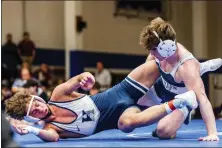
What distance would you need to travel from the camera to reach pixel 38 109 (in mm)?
3973

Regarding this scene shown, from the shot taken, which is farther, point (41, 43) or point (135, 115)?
point (41, 43)

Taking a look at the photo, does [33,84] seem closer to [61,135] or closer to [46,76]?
[46,76]

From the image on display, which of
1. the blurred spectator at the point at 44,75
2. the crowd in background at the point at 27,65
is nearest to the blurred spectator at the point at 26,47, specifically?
the crowd in background at the point at 27,65

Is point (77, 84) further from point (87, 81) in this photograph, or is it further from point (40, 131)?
point (40, 131)

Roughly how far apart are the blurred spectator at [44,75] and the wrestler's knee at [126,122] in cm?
725

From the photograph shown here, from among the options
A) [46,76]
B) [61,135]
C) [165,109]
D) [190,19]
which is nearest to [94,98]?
[61,135]

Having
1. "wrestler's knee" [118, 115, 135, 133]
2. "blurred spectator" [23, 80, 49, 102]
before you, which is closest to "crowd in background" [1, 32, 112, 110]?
"blurred spectator" [23, 80, 49, 102]

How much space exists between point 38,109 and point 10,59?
7918 mm

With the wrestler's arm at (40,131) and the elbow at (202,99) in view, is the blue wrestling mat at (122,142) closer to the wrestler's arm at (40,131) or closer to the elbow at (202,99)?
the wrestler's arm at (40,131)

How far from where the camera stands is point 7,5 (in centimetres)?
1250

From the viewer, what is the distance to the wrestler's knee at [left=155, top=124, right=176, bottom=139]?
4.11 meters

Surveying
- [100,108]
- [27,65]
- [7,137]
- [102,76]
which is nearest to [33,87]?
[27,65]

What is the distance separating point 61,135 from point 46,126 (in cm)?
16

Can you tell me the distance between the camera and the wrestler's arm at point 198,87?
3.85 meters
